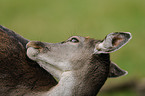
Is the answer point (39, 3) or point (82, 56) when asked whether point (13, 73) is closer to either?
point (82, 56)

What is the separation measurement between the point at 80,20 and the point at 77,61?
674 cm

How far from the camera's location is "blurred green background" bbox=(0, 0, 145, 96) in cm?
864

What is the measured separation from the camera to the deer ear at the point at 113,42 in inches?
113

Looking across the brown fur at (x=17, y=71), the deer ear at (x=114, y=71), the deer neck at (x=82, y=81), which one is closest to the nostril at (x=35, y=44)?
the brown fur at (x=17, y=71)

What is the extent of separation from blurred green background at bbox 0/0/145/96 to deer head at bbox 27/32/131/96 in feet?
16.2

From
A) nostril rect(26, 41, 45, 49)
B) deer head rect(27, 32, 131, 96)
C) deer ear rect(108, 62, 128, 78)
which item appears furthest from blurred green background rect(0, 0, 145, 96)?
nostril rect(26, 41, 45, 49)

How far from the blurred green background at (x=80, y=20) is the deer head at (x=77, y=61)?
16.2 feet

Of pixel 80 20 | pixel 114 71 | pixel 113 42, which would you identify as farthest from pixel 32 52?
pixel 80 20

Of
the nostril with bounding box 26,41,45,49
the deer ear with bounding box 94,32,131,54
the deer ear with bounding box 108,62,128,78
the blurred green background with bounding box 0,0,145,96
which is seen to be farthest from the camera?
the blurred green background with bounding box 0,0,145,96

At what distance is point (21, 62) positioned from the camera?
10.2 feet

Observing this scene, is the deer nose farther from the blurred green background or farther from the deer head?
the blurred green background

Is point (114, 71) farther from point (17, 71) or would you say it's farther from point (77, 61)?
point (17, 71)

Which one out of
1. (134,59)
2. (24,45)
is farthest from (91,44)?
(134,59)

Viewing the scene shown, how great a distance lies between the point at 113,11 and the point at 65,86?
298 inches
